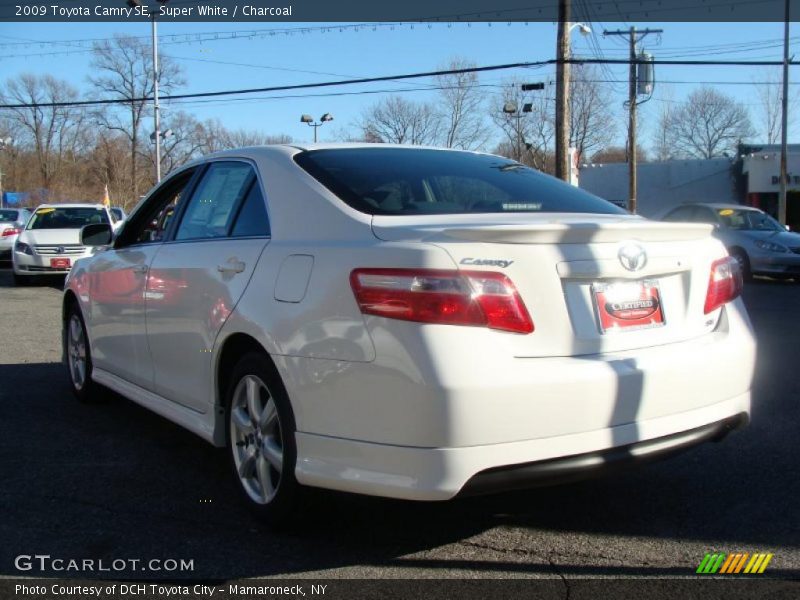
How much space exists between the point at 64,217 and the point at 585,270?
15531mm

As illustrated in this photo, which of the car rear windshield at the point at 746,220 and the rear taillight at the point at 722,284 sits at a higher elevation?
the car rear windshield at the point at 746,220

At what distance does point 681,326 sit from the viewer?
3.23 meters

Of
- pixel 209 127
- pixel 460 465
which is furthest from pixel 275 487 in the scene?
pixel 209 127

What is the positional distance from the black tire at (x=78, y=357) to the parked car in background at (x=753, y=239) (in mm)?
12437

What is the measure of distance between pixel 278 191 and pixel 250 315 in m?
0.60

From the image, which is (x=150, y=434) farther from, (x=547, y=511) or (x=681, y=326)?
(x=681, y=326)

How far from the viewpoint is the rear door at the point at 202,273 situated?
3605 millimetres

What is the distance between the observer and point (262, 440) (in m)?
3.45

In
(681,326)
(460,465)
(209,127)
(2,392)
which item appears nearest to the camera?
(460,465)

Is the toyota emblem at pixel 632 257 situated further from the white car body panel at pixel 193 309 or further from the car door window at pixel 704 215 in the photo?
the car door window at pixel 704 215

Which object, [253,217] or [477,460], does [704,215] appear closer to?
[253,217]

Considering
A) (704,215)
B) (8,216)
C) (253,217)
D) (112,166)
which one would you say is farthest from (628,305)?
(112,166)

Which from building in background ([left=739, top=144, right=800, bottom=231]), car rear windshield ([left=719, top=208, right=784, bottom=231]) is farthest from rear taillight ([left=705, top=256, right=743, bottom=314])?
building in background ([left=739, top=144, right=800, bottom=231])

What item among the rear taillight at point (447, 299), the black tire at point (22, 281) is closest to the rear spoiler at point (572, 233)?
the rear taillight at point (447, 299)
